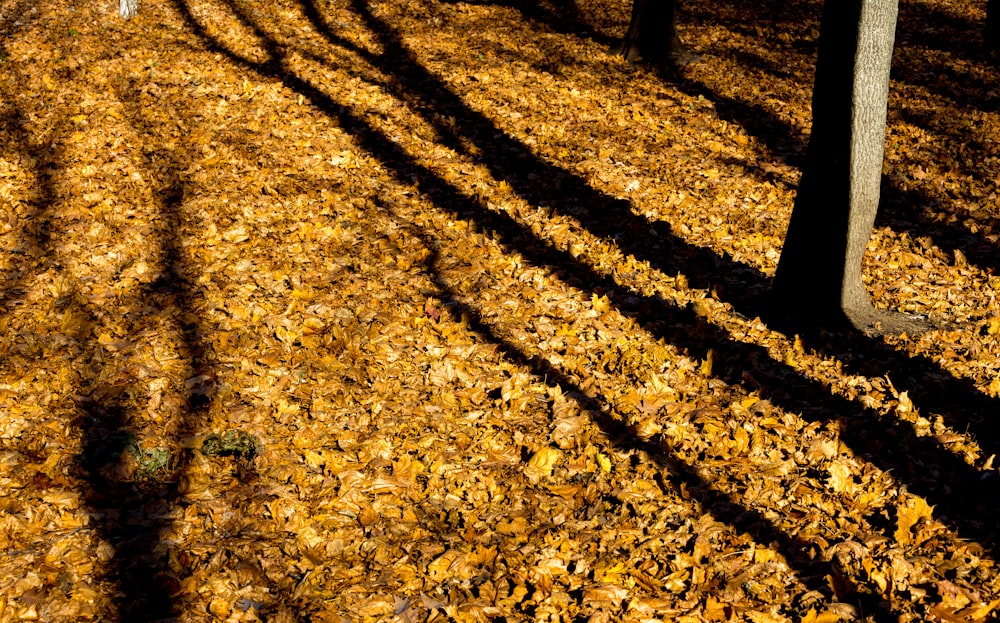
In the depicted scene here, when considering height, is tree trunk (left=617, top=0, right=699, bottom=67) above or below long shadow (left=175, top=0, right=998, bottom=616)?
above

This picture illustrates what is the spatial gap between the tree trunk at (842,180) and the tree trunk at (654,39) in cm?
666

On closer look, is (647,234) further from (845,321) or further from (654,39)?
(654,39)

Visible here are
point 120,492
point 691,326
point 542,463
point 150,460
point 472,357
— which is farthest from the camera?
point 691,326

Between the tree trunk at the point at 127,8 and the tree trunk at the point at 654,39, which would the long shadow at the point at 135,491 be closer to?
the tree trunk at the point at 654,39

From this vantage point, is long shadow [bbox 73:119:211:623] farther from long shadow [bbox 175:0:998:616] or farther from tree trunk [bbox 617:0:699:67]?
tree trunk [bbox 617:0:699:67]

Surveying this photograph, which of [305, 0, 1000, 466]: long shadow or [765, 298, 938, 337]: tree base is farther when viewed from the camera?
[765, 298, 938, 337]: tree base

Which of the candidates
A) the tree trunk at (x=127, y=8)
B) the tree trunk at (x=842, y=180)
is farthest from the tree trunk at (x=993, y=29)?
the tree trunk at (x=127, y=8)

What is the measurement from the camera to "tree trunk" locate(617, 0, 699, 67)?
487 inches

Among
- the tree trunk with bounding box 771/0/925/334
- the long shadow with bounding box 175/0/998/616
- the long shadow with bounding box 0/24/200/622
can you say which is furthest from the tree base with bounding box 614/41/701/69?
the long shadow with bounding box 0/24/200/622

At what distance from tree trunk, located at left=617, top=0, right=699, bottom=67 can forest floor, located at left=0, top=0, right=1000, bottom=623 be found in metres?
0.75

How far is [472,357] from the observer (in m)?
6.46

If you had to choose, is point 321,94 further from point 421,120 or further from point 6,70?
point 6,70

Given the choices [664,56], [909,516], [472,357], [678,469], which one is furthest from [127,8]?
[909,516]

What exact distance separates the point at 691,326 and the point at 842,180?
5.31 ft
